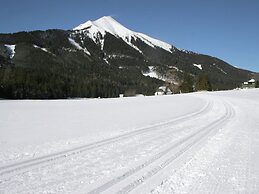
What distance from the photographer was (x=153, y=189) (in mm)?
5633

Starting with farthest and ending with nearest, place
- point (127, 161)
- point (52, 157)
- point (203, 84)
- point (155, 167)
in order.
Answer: point (203, 84) < point (52, 157) < point (127, 161) < point (155, 167)

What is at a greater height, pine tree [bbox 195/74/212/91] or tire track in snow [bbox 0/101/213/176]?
pine tree [bbox 195/74/212/91]

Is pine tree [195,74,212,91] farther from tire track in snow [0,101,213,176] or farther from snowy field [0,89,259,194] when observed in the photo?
tire track in snow [0,101,213,176]

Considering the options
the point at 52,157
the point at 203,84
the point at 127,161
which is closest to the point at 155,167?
the point at 127,161

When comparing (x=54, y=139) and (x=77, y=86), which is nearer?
(x=54, y=139)

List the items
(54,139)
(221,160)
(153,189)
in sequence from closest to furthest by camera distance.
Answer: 1. (153,189)
2. (221,160)
3. (54,139)

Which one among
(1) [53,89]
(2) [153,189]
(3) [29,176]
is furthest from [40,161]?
(1) [53,89]

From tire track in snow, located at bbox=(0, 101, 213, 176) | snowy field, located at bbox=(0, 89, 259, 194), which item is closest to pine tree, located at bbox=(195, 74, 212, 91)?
snowy field, located at bbox=(0, 89, 259, 194)

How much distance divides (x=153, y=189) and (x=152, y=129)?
282 inches

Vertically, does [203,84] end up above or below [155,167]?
above

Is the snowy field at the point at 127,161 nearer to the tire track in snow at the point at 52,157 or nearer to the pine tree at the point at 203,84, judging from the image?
the tire track in snow at the point at 52,157

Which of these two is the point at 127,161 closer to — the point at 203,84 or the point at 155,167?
the point at 155,167

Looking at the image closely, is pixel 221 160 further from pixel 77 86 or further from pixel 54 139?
pixel 77 86

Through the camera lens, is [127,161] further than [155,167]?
Yes
